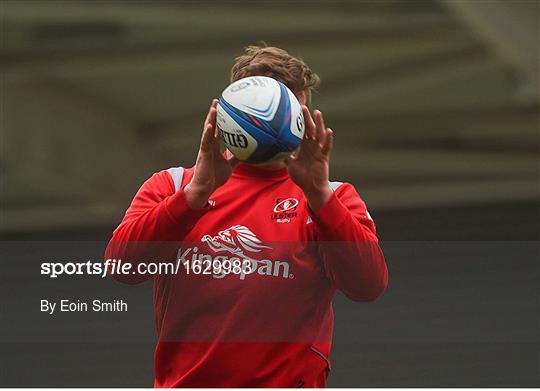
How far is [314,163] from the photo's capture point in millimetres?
3697

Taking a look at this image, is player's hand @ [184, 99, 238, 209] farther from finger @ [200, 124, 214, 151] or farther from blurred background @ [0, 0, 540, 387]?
blurred background @ [0, 0, 540, 387]

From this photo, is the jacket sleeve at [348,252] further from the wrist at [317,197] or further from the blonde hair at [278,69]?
the blonde hair at [278,69]

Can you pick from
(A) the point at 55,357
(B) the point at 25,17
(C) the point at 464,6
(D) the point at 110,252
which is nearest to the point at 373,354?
(A) the point at 55,357

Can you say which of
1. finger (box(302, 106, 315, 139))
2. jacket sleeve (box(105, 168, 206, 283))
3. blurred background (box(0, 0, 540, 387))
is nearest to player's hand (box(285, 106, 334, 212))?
finger (box(302, 106, 315, 139))

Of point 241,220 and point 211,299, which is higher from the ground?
point 241,220

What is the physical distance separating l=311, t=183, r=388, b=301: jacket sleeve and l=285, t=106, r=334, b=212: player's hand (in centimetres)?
4

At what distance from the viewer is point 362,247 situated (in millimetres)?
3703

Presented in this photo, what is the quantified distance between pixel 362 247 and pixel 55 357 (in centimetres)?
749

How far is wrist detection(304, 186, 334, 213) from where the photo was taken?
144 inches

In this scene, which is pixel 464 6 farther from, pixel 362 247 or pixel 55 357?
pixel 362 247

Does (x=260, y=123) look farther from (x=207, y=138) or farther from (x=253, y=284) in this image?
(x=253, y=284)

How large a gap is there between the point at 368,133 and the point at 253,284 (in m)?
24.3

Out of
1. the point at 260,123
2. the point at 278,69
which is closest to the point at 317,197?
the point at 260,123

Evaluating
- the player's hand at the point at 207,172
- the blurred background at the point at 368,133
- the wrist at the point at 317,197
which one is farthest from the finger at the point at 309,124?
the blurred background at the point at 368,133
